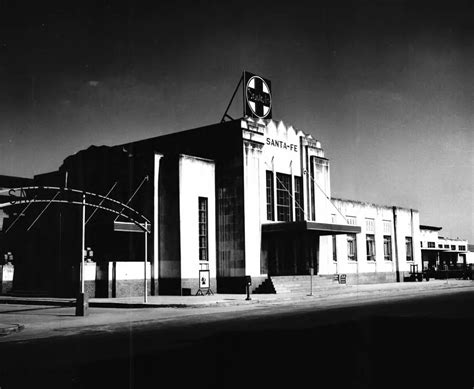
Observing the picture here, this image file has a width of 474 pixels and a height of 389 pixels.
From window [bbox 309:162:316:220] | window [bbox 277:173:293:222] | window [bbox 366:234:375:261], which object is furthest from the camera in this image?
window [bbox 366:234:375:261]

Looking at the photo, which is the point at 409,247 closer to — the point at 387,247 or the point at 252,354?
the point at 387,247

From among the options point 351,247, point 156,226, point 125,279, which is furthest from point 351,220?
point 125,279

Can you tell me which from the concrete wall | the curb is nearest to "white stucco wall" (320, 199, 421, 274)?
the concrete wall

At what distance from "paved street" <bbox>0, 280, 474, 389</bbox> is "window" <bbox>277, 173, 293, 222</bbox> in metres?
21.6

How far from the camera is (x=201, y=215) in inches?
1516

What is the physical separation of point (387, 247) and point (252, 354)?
152ft

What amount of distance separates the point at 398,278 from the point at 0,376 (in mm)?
50063

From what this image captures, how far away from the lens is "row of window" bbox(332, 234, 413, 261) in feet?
164

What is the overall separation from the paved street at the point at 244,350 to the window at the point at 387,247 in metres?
34.5

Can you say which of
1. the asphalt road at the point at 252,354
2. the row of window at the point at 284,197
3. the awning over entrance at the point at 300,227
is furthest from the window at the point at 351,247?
the asphalt road at the point at 252,354

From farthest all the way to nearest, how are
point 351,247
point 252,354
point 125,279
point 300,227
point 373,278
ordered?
point 373,278 < point 351,247 < point 300,227 < point 125,279 < point 252,354

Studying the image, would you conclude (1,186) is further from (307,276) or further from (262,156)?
(307,276)

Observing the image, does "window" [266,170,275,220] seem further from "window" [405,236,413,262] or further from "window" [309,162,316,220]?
"window" [405,236,413,262]

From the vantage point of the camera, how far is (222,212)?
39094mm
